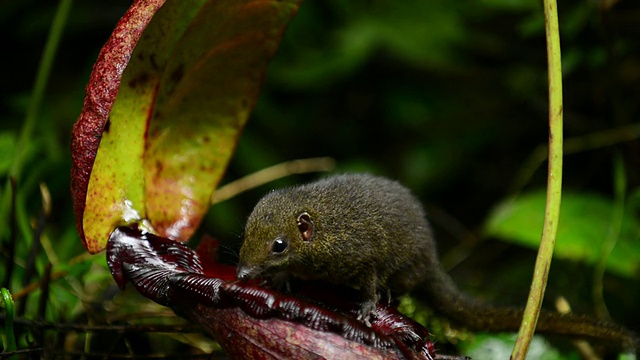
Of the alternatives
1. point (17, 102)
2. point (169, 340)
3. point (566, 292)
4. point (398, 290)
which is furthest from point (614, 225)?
point (17, 102)

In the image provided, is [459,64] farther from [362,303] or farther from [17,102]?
[362,303]

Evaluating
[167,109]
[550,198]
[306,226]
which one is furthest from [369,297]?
[167,109]

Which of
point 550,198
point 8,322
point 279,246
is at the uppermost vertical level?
point 550,198

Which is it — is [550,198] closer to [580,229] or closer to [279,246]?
[279,246]

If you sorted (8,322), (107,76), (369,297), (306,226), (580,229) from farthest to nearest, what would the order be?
1. (580,229)
2. (306,226)
3. (369,297)
4. (8,322)
5. (107,76)

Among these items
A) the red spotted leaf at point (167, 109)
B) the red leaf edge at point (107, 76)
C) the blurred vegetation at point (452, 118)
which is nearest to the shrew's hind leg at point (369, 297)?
the red spotted leaf at point (167, 109)

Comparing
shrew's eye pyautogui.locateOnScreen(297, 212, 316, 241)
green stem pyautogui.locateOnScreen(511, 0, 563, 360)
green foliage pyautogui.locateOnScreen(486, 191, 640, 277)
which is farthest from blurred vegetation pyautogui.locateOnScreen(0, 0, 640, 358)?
green stem pyautogui.locateOnScreen(511, 0, 563, 360)
